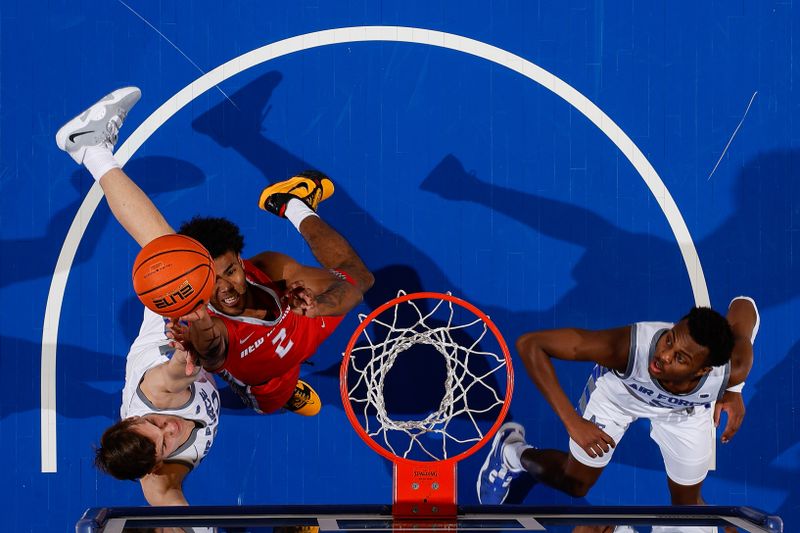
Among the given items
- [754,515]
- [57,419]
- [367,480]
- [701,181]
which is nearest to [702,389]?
[754,515]

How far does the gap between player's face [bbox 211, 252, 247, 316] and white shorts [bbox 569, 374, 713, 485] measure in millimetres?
2402

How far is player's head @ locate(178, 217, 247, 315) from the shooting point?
17.1 feet

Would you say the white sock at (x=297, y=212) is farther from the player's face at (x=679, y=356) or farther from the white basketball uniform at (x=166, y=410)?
the player's face at (x=679, y=356)

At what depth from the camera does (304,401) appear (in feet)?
20.6

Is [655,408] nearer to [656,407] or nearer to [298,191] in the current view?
[656,407]

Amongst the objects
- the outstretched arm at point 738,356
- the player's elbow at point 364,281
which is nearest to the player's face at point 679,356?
the outstretched arm at point 738,356

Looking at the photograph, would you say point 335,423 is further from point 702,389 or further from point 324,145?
point 702,389

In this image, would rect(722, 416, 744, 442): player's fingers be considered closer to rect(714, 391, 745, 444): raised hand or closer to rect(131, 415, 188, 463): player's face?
rect(714, 391, 745, 444): raised hand

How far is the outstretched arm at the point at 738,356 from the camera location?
5.61 meters

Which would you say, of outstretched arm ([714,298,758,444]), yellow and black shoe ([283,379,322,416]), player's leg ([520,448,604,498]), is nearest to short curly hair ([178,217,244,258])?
yellow and black shoe ([283,379,322,416])

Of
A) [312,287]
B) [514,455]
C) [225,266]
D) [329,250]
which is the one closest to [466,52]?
[329,250]

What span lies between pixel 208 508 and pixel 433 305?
2302 millimetres

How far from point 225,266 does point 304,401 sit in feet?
4.77

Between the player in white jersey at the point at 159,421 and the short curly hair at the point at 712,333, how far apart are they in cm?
291
